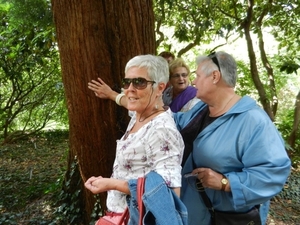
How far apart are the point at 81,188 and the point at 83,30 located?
2.03 meters

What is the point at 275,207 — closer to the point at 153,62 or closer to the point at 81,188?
the point at 81,188

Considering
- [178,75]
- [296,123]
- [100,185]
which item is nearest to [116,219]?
[100,185]

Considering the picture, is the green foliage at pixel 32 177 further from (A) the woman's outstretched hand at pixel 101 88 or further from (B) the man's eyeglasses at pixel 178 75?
(B) the man's eyeglasses at pixel 178 75

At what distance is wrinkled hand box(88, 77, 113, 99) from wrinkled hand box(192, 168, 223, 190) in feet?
4.09

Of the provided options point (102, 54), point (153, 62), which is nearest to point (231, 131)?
point (153, 62)

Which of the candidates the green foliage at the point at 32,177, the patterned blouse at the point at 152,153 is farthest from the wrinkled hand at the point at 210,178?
the green foliage at the point at 32,177

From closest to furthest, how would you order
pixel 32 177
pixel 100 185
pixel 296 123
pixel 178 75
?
pixel 100 185 → pixel 178 75 → pixel 32 177 → pixel 296 123

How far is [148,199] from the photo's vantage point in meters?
1.95

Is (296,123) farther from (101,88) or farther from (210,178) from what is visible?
(210,178)

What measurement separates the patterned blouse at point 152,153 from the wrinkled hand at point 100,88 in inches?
38.6

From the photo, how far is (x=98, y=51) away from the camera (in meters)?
3.23

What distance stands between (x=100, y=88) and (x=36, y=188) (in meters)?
4.01

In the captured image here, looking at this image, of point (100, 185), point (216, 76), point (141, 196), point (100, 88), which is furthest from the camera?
point (100, 88)

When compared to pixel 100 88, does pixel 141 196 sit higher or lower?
lower
